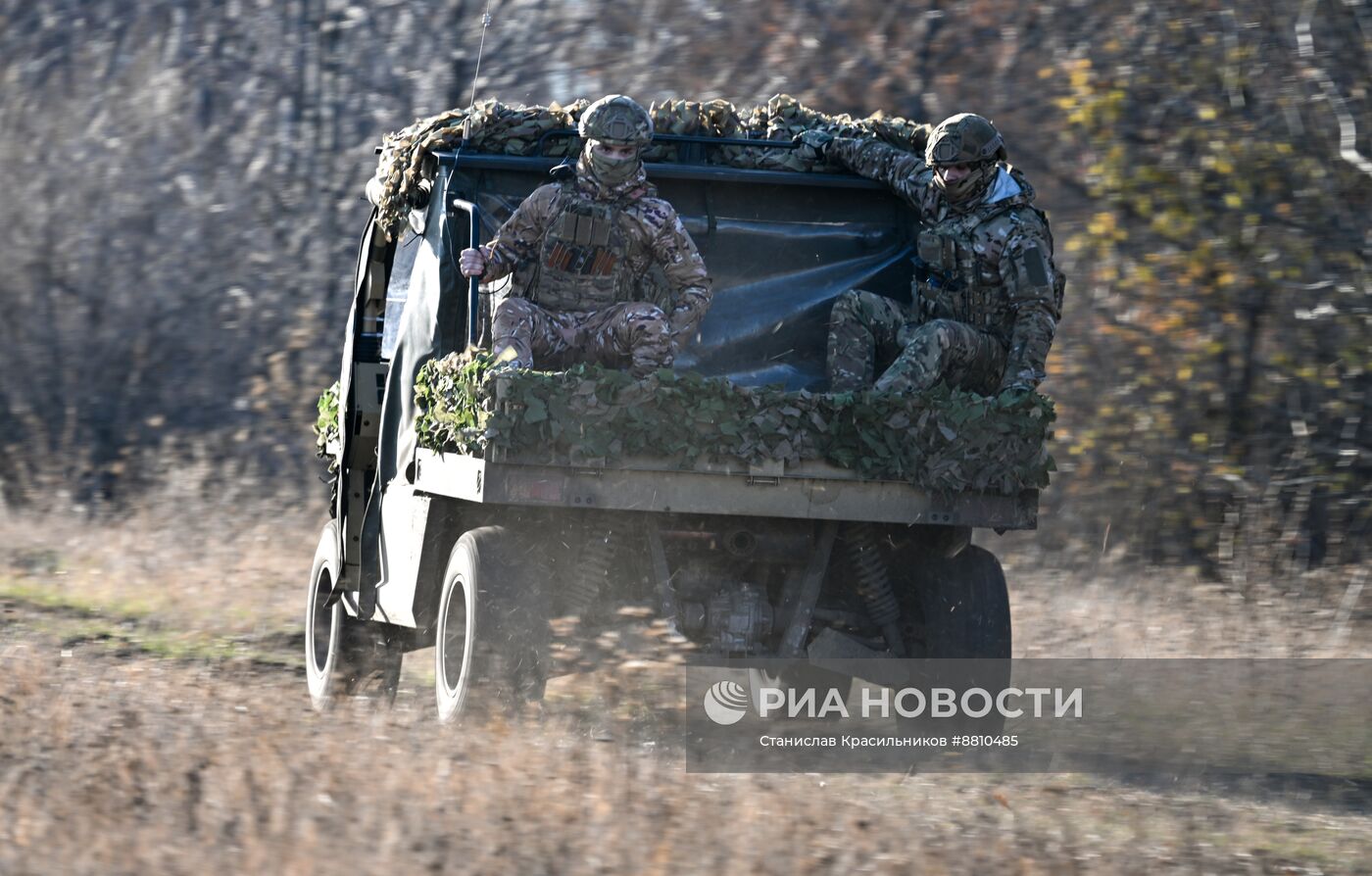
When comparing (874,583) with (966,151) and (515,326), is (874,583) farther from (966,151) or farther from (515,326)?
(966,151)

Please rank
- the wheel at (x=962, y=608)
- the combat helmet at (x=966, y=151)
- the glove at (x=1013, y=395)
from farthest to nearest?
the combat helmet at (x=966, y=151) → the wheel at (x=962, y=608) → the glove at (x=1013, y=395)

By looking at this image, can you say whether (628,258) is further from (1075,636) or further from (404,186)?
(1075,636)

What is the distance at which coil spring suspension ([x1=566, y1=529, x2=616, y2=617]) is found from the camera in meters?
7.44

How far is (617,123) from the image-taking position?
7789mm

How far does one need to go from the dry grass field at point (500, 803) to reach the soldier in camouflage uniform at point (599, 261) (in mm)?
1355

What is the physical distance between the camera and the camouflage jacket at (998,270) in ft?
26.5

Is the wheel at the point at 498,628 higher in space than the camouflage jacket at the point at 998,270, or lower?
lower

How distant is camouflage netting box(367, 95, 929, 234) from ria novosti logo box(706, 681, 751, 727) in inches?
94.0

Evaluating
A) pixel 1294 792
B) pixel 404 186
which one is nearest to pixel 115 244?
pixel 404 186

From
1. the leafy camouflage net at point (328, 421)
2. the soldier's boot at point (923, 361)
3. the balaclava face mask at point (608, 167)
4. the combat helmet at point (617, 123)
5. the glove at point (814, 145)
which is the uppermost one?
the glove at point (814, 145)

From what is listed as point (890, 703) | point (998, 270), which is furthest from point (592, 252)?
point (890, 703)

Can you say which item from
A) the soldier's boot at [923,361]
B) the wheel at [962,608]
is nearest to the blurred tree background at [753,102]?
the soldier's boot at [923,361]

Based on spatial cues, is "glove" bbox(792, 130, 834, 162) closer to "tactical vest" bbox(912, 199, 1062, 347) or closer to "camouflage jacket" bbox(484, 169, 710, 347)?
"tactical vest" bbox(912, 199, 1062, 347)

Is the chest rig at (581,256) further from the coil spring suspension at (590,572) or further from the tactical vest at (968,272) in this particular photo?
the tactical vest at (968,272)
